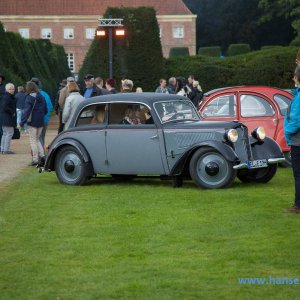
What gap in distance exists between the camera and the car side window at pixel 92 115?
15719 millimetres

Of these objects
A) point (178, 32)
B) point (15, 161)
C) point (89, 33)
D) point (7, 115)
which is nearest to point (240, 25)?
point (178, 32)

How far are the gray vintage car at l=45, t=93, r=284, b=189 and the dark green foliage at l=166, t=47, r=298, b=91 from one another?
27.8 m

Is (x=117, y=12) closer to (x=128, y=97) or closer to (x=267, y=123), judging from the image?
(x=267, y=123)

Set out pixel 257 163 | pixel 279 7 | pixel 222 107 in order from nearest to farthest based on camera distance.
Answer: pixel 257 163, pixel 222 107, pixel 279 7

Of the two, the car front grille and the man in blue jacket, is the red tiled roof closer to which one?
the car front grille

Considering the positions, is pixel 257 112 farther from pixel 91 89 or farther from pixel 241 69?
pixel 241 69

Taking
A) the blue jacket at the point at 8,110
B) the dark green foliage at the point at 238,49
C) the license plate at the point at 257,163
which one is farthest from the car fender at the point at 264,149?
the dark green foliage at the point at 238,49

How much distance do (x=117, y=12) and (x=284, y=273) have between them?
34.4 m

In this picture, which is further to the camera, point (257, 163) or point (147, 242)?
point (257, 163)

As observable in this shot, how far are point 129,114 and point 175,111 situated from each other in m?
0.67

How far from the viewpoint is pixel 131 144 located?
15.3m

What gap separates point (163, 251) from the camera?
9648 mm

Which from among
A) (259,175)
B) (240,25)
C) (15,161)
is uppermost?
(240,25)

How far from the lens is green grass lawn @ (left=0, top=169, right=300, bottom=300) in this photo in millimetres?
8125
